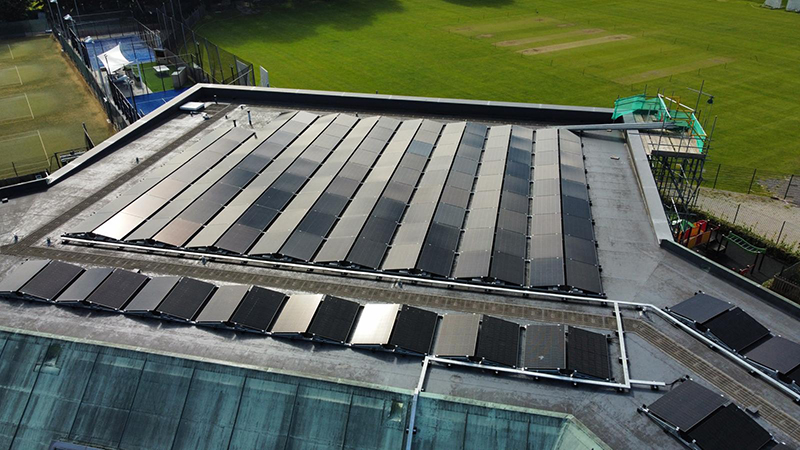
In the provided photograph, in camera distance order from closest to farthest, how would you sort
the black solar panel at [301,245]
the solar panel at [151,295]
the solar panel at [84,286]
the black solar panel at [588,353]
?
the black solar panel at [588,353]
the solar panel at [151,295]
the solar panel at [84,286]
the black solar panel at [301,245]

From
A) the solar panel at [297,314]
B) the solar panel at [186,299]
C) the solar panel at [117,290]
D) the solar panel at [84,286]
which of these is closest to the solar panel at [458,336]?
the solar panel at [297,314]

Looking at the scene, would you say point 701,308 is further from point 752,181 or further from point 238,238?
point 752,181

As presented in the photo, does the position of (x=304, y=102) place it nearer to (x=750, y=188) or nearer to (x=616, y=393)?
(x=616, y=393)

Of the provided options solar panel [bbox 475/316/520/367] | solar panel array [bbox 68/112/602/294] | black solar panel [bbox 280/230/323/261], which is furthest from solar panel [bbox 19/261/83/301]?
solar panel [bbox 475/316/520/367]

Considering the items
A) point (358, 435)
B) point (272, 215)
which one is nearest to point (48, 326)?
point (272, 215)

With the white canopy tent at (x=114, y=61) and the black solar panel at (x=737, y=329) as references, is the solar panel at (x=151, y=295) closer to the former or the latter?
the black solar panel at (x=737, y=329)

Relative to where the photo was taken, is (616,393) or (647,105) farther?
(647,105)

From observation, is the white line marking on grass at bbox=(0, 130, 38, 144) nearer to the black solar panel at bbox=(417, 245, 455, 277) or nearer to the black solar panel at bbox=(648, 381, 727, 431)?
the black solar panel at bbox=(417, 245, 455, 277)
